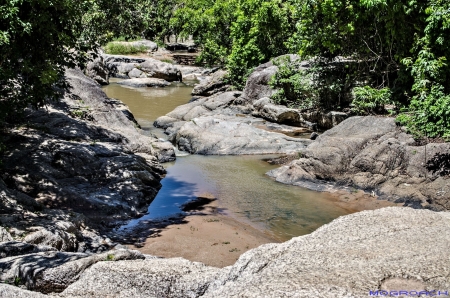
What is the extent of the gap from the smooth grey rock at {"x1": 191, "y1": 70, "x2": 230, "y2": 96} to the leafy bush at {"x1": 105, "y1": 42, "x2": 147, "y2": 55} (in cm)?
1831

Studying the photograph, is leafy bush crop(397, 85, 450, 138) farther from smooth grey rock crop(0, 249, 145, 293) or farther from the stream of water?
smooth grey rock crop(0, 249, 145, 293)

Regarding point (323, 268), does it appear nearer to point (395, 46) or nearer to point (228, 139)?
point (228, 139)

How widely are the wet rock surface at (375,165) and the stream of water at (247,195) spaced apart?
857mm

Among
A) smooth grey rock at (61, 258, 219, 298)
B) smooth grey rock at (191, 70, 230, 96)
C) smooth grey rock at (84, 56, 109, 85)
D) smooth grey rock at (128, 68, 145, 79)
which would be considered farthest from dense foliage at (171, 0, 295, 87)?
smooth grey rock at (61, 258, 219, 298)

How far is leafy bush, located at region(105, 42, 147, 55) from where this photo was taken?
1818 inches

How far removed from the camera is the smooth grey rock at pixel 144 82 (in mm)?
35469

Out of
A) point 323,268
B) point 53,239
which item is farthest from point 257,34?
point 323,268

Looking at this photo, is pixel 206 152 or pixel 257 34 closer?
pixel 206 152

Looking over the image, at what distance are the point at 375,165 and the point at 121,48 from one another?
37707mm

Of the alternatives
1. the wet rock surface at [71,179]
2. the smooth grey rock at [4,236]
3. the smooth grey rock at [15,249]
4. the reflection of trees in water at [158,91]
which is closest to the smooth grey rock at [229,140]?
the wet rock surface at [71,179]

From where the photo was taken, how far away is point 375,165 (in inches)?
537

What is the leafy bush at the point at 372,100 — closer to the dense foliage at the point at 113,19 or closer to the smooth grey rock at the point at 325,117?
the smooth grey rock at the point at 325,117

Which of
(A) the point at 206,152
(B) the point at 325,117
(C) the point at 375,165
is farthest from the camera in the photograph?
(B) the point at 325,117

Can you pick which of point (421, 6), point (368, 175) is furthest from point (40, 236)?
point (421, 6)
